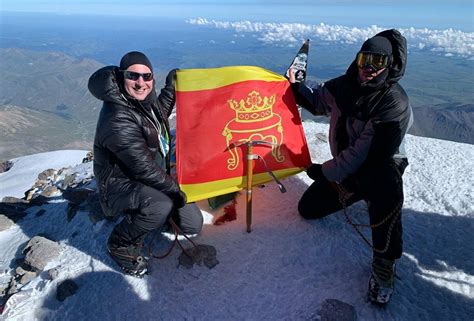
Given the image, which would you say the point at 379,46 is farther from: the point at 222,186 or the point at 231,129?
the point at 222,186

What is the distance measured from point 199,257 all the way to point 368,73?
417cm

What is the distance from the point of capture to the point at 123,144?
475 centimetres

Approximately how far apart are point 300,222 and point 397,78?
3.21 meters

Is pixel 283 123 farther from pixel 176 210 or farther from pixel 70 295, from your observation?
pixel 70 295

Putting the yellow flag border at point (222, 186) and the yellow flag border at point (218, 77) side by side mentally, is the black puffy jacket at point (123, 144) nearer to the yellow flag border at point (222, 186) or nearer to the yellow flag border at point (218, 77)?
the yellow flag border at point (222, 186)

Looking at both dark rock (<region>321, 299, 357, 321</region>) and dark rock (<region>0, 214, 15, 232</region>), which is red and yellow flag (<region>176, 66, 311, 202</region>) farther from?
dark rock (<region>0, 214, 15, 232</region>)

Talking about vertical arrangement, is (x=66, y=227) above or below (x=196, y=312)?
below

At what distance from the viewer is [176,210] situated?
6.05 m

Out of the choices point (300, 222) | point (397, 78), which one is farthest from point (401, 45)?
point (300, 222)

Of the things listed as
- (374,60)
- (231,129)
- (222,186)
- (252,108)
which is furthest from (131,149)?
(374,60)

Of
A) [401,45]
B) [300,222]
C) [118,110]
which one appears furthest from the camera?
[300,222]

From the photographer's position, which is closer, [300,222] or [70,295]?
[70,295]

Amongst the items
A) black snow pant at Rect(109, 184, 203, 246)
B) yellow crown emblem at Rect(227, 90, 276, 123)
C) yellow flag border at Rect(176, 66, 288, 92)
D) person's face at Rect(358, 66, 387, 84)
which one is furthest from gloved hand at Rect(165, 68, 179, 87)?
person's face at Rect(358, 66, 387, 84)

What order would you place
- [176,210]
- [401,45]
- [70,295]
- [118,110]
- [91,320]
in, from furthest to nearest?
[176,210] → [70,295] → [91,320] → [118,110] → [401,45]
